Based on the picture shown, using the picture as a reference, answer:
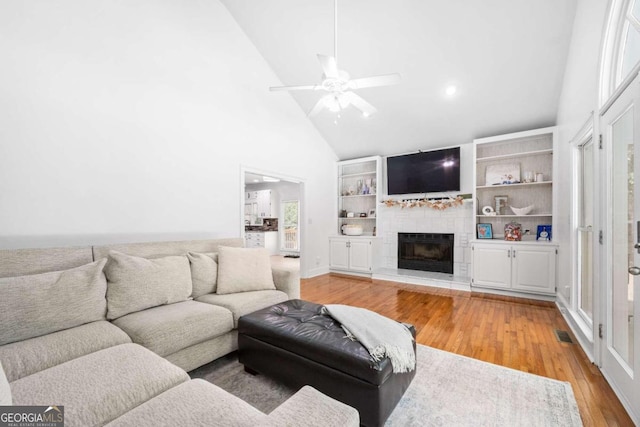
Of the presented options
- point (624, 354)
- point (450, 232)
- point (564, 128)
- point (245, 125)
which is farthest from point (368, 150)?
point (624, 354)

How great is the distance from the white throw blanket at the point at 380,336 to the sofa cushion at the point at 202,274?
1.33m

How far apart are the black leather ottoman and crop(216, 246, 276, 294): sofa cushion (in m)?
0.54

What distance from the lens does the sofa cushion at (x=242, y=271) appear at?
259 centimetres

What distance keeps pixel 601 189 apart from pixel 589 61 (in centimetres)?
126

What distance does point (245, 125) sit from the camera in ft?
13.1

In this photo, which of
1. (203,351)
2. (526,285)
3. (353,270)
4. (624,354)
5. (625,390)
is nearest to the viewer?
(625,390)

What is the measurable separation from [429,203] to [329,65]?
3452 mm

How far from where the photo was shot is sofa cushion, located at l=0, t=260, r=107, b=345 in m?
1.54

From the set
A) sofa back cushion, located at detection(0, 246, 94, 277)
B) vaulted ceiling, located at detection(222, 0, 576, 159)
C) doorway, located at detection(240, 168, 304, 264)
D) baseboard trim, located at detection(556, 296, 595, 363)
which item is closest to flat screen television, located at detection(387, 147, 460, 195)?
vaulted ceiling, located at detection(222, 0, 576, 159)

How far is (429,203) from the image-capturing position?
16.2 feet

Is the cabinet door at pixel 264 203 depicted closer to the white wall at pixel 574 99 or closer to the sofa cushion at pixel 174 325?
the sofa cushion at pixel 174 325

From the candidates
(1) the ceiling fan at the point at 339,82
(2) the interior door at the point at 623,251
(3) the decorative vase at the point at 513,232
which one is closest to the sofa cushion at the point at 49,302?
(1) the ceiling fan at the point at 339,82

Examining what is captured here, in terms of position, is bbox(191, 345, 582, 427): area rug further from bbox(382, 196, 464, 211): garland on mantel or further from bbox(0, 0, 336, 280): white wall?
bbox(382, 196, 464, 211): garland on mantel

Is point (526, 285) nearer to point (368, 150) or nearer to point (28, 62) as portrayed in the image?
point (368, 150)
